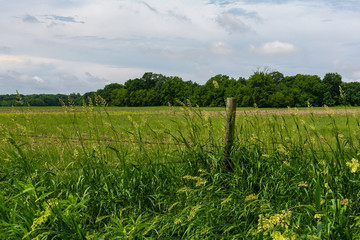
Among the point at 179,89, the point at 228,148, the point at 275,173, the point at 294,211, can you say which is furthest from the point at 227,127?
the point at 179,89

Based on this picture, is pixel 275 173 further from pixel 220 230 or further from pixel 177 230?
pixel 177 230

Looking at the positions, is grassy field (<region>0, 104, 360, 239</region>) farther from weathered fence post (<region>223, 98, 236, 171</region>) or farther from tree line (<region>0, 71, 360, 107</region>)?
tree line (<region>0, 71, 360, 107</region>)

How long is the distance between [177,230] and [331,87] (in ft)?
237

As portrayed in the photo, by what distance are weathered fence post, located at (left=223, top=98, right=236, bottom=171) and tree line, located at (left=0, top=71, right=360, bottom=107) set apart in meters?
38.5

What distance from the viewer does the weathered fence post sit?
186 inches

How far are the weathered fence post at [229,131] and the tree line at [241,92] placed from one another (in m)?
38.5

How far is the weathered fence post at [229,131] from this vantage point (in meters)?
4.72

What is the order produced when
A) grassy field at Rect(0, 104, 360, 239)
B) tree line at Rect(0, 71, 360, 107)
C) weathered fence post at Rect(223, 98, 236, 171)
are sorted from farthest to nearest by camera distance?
tree line at Rect(0, 71, 360, 107), weathered fence post at Rect(223, 98, 236, 171), grassy field at Rect(0, 104, 360, 239)

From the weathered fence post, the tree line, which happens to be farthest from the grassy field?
the tree line

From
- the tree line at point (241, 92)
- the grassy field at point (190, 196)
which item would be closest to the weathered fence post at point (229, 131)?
the grassy field at point (190, 196)

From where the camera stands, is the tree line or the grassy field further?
the tree line

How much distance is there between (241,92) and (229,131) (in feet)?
200

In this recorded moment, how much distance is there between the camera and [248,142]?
5.03m

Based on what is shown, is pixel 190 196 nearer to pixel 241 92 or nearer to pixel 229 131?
pixel 229 131
